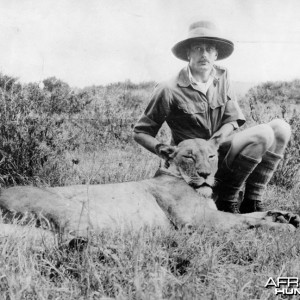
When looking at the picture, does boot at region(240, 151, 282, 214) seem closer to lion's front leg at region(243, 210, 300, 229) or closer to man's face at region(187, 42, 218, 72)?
lion's front leg at region(243, 210, 300, 229)

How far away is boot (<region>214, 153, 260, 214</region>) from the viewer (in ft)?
12.3

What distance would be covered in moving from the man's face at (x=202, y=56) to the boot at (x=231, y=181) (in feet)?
2.92

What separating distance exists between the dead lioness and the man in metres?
0.20

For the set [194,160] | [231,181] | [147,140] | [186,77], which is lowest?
[231,181]

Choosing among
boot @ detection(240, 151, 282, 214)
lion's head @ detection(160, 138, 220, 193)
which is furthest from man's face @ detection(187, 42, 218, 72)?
boot @ detection(240, 151, 282, 214)

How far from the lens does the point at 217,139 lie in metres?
3.77

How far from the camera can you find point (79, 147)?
4590 mm

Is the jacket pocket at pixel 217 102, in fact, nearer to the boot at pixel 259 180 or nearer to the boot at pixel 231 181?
the boot at pixel 231 181

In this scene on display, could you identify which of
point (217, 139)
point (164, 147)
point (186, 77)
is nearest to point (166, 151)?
→ point (164, 147)

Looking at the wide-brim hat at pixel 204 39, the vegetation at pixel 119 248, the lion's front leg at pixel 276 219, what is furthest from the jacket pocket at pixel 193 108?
the lion's front leg at pixel 276 219

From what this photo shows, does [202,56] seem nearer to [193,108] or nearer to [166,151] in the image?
[193,108]

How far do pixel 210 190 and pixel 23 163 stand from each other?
68.8 inches

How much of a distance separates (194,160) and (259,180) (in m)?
0.71

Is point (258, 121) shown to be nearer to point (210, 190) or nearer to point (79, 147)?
point (210, 190)
